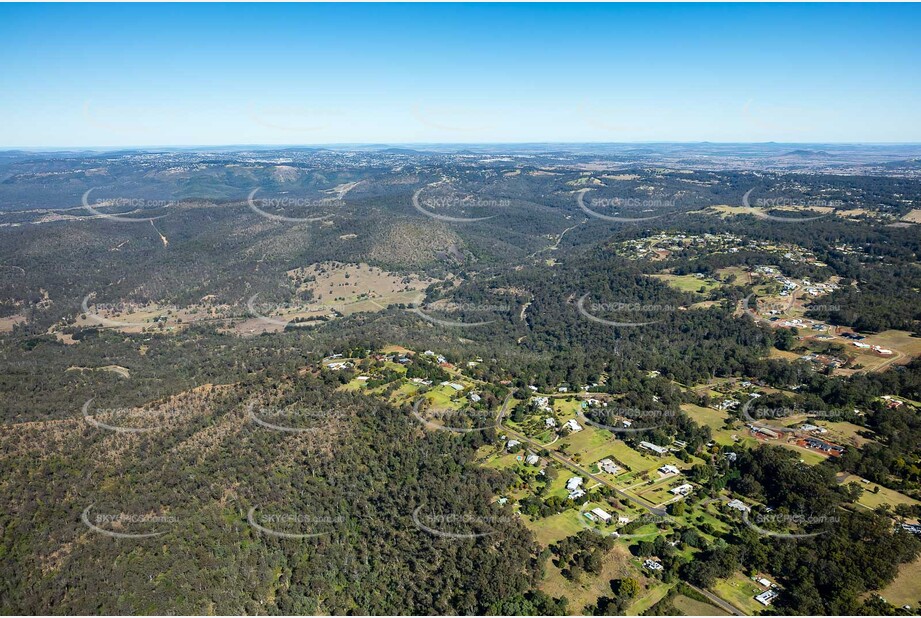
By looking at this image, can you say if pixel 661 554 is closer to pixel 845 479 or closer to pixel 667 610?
pixel 667 610

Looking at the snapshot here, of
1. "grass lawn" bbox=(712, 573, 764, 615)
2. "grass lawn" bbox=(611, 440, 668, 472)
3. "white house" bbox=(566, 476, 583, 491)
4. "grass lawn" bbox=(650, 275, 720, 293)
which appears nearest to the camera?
"grass lawn" bbox=(712, 573, 764, 615)

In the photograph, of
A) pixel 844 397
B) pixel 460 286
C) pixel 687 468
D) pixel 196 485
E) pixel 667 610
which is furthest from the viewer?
pixel 460 286

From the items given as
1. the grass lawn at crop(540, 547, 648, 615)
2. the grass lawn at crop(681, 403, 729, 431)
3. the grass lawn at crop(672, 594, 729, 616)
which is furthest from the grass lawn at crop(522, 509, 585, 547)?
the grass lawn at crop(681, 403, 729, 431)

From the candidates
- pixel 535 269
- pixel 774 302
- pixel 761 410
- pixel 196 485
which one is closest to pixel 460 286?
pixel 535 269

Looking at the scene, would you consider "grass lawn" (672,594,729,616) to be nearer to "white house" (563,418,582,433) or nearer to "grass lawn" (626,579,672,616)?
"grass lawn" (626,579,672,616)

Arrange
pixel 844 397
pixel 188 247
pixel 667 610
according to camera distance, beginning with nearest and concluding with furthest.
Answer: pixel 667 610, pixel 844 397, pixel 188 247

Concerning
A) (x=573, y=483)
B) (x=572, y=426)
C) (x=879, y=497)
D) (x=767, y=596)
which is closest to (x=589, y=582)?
(x=573, y=483)
